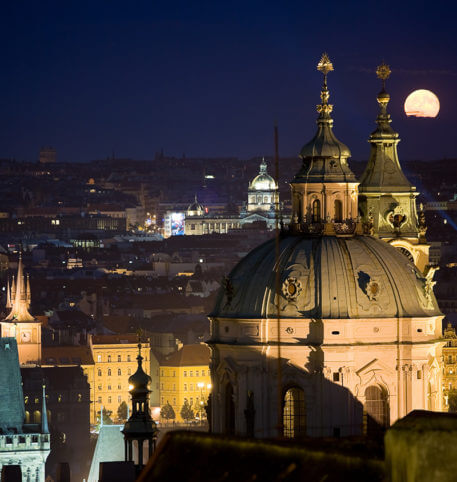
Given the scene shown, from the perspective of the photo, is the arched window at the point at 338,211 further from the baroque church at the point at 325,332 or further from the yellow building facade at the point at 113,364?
the yellow building facade at the point at 113,364

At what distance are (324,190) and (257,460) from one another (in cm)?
3059

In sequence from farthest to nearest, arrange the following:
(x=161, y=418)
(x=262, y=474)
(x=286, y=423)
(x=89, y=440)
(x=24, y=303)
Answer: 1. (x=24, y=303)
2. (x=161, y=418)
3. (x=89, y=440)
4. (x=286, y=423)
5. (x=262, y=474)

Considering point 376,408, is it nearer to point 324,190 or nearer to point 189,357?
point 324,190

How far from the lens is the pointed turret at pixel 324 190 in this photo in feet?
153

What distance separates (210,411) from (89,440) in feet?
271

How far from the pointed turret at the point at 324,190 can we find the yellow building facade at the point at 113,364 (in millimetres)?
104288

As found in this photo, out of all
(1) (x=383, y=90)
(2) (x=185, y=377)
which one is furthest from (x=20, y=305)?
(1) (x=383, y=90)

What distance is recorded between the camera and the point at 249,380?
44375mm

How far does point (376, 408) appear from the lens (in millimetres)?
43906

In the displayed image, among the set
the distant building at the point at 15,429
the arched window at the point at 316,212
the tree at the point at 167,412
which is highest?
the arched window at the point at 316,212

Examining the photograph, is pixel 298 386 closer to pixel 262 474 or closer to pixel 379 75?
pixel 379 75

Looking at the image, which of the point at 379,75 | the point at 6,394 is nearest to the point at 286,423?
the point at 379,75

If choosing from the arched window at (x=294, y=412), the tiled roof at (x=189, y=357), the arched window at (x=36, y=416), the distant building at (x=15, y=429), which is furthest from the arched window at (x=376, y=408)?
the tiled roof at (x=189, y=357)

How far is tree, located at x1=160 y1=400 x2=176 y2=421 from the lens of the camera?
140m
